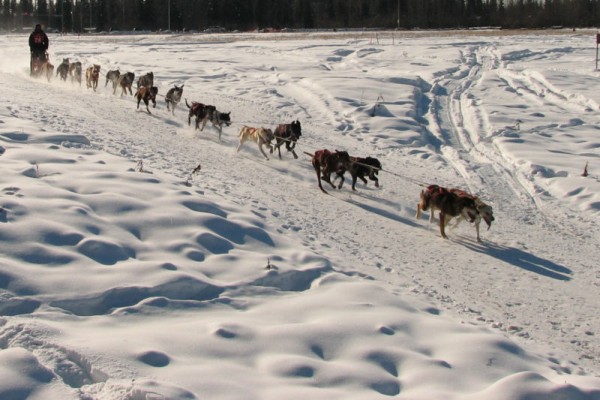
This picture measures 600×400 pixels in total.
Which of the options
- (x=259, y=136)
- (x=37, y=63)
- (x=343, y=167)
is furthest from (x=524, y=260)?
(x=37, y=63)

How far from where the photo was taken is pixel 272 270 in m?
5.93

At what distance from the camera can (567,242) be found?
8.44m

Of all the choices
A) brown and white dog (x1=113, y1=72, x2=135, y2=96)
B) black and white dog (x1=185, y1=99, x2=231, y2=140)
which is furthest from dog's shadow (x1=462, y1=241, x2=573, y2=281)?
brown and white dog (x1=113, y1=72, x2=135, y2=96)

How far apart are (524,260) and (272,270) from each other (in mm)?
3107

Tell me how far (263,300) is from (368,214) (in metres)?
3.63

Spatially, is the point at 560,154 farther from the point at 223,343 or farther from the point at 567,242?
the point at 223,343

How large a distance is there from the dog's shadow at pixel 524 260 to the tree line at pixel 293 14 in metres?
69.5

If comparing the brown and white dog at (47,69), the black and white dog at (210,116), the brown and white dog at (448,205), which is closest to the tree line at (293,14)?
the brown and white dog at (47,69)

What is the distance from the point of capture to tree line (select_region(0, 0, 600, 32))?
255 ft

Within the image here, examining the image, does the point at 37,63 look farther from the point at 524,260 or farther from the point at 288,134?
the point at 524,260

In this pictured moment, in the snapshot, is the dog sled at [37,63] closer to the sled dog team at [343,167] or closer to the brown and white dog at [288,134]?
the sled dog team at [343,167]

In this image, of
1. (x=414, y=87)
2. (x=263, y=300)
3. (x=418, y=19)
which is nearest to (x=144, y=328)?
(x=263, y=300)

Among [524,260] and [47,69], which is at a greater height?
[47,69]

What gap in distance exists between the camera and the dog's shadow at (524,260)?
23.5ft
